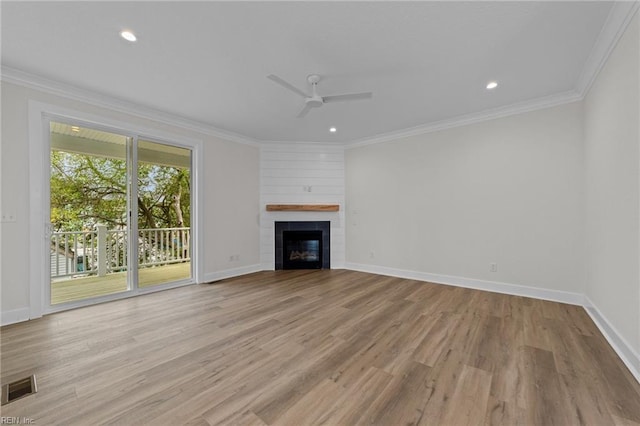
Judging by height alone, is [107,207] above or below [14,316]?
above

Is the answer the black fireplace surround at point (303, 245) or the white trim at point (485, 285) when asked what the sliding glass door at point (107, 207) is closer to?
the black fireplace surround at point (303, 245)

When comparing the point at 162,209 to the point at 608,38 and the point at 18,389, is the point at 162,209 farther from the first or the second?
the point at 608,38

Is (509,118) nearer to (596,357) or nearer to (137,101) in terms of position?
(596,357)

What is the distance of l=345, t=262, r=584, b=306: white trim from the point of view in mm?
3266

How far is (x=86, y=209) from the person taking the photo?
365 cm

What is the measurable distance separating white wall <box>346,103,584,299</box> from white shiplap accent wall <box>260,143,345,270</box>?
39cm

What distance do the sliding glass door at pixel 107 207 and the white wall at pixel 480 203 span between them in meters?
3.56

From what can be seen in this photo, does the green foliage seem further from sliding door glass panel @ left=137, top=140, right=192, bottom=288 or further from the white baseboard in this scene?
the white baseboard

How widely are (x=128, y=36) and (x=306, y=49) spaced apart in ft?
4.94

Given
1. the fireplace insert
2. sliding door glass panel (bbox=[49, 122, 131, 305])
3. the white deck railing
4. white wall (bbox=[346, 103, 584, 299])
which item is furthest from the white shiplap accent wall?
sliding door glass panel (bbox=[49, 122, 131, 305])

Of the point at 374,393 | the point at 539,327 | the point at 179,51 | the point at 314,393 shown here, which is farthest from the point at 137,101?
the point at 539,327

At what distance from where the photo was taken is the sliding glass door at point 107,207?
3.38 meters

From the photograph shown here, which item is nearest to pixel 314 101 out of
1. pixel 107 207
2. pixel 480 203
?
pixel 480 203

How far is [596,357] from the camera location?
2051 mm
